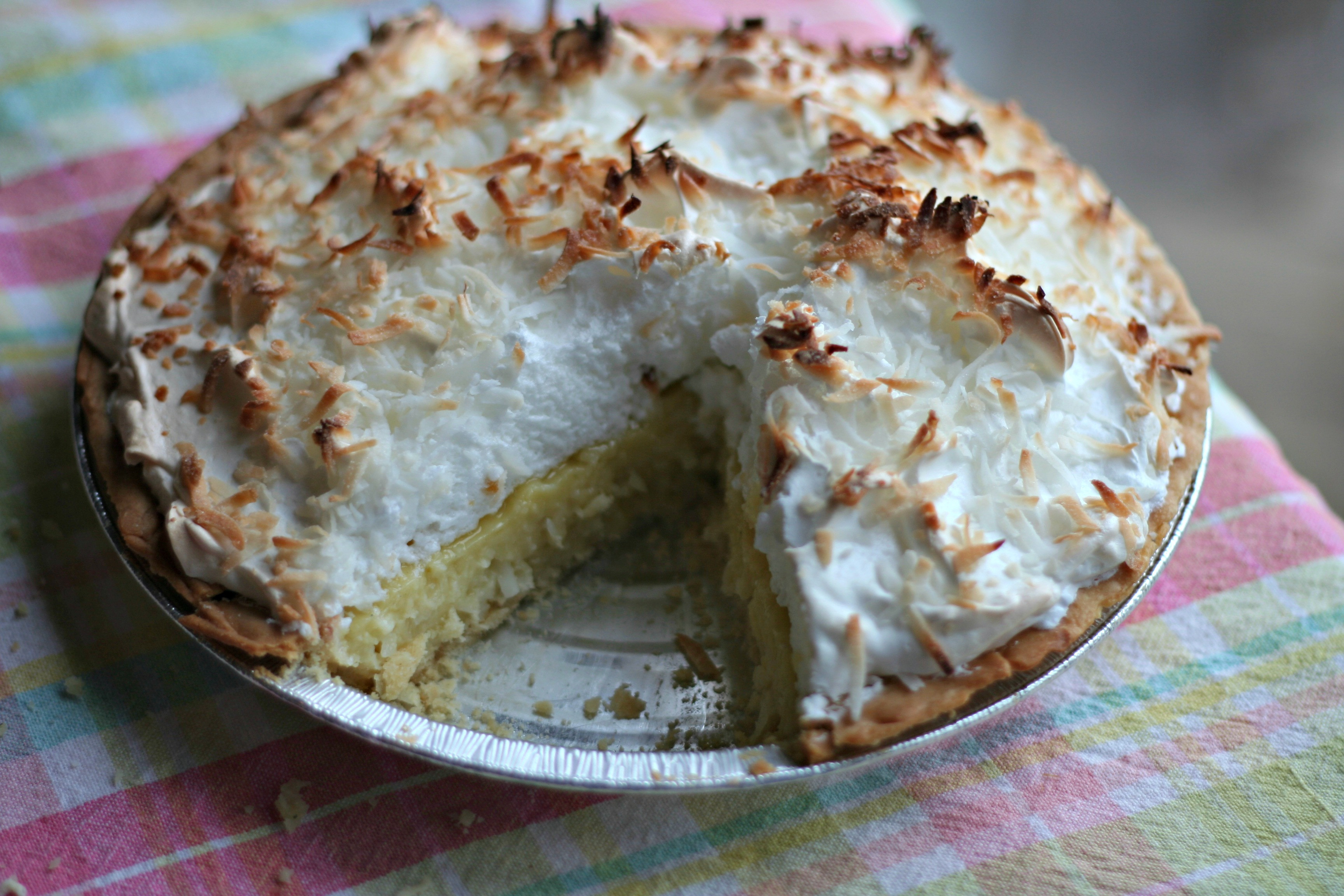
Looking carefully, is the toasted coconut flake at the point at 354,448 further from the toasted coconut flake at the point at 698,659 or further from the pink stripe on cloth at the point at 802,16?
the pink stripe on cloth at the point at 802,16

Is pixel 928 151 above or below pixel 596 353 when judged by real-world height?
above

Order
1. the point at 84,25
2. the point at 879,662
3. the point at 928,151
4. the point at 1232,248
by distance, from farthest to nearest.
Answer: the point at 1232,248, the point at 84,25, the point at 928,151, the point at 879,662

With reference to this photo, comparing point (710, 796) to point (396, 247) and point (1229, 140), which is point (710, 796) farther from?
point (1229, 140)

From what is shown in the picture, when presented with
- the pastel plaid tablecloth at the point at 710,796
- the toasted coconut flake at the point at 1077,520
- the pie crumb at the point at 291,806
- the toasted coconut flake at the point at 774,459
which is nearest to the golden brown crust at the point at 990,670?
the toasted coconut flake at the point at 1077,520

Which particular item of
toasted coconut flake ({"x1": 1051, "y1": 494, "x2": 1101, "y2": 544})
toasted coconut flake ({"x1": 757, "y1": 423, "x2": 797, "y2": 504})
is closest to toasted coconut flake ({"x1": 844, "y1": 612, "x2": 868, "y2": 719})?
toasted coconut flake ({"x1": 757, "y1": 423, "x2": 797, "y2": 504})

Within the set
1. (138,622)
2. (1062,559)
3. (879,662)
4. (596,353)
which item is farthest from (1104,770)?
(138,622)

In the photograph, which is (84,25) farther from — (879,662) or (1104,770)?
(1104,770)

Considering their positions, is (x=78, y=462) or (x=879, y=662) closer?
(x=879, y=662)
